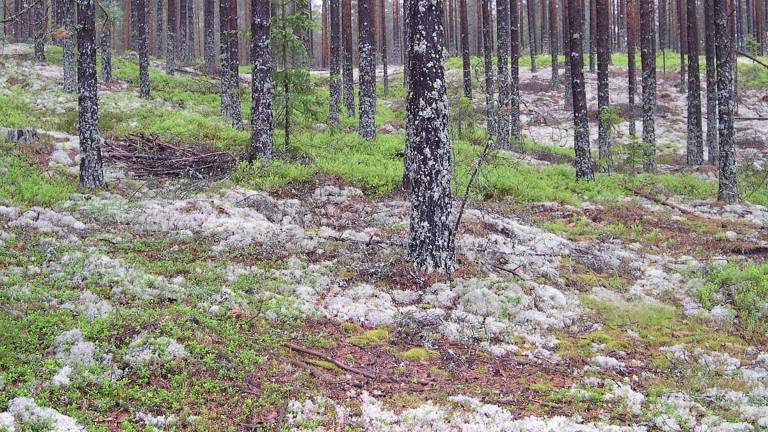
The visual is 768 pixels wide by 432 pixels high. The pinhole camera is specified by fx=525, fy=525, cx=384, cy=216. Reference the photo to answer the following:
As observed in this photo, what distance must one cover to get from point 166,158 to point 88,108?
2917 millimetres

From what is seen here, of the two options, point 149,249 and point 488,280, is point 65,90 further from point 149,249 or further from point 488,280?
point 488,280

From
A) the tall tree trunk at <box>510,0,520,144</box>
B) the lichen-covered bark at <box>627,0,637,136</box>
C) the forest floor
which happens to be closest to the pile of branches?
the forest floor

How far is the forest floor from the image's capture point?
5152 millimetres

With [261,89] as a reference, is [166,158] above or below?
below

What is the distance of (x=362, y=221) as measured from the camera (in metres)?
11.6

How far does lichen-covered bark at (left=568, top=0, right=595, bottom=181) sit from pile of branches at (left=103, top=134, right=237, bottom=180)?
11107 mm

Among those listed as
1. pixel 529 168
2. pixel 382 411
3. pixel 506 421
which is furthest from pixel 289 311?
pixel 529 168

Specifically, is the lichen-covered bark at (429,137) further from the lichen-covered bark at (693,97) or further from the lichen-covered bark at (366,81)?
the lichen-covered bark at (693,97)

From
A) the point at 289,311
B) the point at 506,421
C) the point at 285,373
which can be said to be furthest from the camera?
the point at 289,311

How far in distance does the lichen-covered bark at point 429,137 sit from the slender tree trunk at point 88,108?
7778mm

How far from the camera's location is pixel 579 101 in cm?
1745

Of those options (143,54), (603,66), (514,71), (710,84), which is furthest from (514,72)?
(143,54)

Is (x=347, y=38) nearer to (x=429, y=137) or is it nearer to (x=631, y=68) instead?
(x=631, y=68)

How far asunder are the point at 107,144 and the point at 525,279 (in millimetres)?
12603
